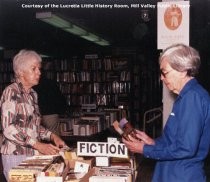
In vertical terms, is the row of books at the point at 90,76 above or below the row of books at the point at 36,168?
above

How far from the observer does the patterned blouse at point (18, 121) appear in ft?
8.26

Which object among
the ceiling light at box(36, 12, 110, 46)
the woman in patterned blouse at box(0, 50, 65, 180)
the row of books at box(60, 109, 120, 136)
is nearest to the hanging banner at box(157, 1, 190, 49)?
the woman in patterned blouse at box(0, 50, 65, 180)

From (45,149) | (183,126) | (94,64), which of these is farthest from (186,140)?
(94,64)

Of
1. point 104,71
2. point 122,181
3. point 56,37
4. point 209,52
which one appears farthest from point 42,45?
point 122,181

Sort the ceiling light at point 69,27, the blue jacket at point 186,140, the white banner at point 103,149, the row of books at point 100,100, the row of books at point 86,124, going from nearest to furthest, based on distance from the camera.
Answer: the blue jacket at point 186,140, the white banner at point 103,149, the row of books at point 86,124, the ceiling light at point 69,27, the row of books at point 100,100

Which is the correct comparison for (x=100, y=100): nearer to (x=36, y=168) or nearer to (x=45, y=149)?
(x=45, y=149)

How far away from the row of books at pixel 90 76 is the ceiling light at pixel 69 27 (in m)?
1.07

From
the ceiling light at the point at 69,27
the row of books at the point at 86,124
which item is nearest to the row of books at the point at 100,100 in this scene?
the ceiling light at the point at 69,27

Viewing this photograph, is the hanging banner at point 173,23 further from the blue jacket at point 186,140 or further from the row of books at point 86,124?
the row of books at point 86,124

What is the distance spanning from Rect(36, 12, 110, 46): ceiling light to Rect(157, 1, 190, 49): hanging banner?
4403 millimetres

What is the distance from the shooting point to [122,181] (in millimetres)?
2215

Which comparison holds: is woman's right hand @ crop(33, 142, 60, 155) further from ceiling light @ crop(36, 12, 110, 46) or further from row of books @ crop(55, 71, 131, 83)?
row of books @ crop(55, 71, 131, 83)

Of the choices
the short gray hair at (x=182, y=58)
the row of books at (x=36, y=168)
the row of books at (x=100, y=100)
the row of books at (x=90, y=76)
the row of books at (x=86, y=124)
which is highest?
the short gray hair at (x=182, y=58)

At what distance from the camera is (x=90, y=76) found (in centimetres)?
996
